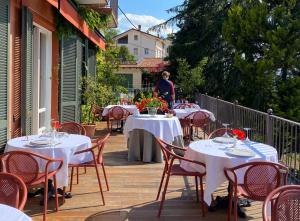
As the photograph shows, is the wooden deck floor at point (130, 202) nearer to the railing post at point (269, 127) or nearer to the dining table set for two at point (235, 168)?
the dining table set for two at point (235, 168)

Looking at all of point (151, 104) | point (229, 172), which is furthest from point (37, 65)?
point (229, 172)

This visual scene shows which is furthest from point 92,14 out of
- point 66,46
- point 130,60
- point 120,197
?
point 130,60

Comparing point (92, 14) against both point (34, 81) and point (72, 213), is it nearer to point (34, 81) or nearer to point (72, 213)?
point (34, 81)

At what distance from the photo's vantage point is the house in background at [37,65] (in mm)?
5859

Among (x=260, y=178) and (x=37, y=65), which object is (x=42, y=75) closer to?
(x=37, y=65)

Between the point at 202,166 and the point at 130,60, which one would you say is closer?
the point at 202,166

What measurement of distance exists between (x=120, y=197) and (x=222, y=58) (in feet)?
47.6

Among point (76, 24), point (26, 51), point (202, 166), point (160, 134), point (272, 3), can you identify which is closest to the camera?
point (202, 166)

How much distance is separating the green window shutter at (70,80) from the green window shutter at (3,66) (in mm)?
3560

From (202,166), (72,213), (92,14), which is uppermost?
(92,14)

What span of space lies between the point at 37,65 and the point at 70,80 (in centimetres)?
207

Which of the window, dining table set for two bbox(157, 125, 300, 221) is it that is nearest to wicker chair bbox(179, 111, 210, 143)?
dining table set for two bbox(157, 125, 300, 221)

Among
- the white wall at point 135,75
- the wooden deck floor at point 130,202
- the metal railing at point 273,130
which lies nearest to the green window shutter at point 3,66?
the wooden deck floor at point 130,202

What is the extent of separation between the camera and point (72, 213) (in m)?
4.79
